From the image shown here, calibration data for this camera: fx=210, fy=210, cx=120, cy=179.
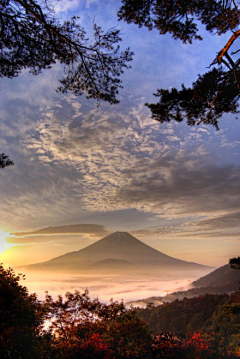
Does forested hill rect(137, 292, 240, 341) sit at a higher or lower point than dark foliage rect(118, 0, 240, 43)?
lower

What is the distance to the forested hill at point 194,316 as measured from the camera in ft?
117

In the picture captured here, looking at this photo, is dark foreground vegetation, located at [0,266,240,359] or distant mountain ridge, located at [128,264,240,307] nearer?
dark foreground vegetation, located at [0,266,240,359]

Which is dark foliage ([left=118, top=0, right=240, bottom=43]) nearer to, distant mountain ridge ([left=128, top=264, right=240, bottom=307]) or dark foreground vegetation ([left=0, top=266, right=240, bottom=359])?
dark foreground vegetation ([left=0, top=266, right=240, bottom=359])

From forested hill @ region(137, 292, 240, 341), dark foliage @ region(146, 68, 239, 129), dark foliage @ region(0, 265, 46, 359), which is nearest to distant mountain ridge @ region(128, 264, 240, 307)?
forested hill @ region(137, 292, 240, 341)

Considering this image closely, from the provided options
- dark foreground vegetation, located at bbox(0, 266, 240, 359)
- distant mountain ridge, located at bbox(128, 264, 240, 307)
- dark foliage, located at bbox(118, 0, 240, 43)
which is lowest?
distant mountain ridge, located at bbox(128, 264, 240, 307)

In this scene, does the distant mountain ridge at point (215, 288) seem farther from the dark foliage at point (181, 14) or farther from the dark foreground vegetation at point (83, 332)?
the dark foliage at point (181, 14)

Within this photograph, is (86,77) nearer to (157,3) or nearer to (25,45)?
(25,45)

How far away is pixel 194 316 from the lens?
1727 inches

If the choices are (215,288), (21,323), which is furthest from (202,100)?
(215,288)

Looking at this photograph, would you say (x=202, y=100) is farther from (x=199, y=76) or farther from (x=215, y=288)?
(x=215, y=288)

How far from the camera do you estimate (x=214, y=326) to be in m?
34.0

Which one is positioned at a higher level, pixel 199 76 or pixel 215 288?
pixel 199 76

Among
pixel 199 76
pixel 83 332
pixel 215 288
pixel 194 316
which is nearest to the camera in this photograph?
pixel 199 76

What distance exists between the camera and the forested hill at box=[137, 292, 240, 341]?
117ft
